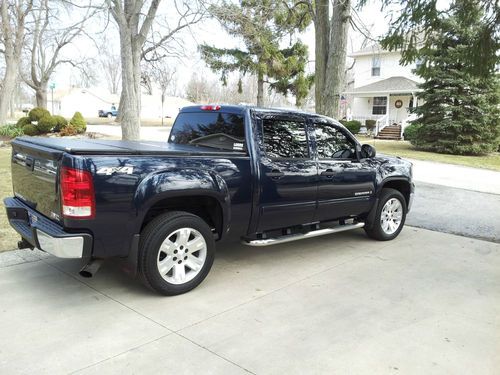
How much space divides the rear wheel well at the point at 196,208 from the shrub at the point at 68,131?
63.4 ft

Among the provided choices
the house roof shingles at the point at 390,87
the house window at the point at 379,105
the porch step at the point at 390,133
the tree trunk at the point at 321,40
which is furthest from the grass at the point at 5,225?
the house window at the point at 379,105

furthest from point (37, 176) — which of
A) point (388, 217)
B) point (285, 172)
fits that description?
point (388, 217)

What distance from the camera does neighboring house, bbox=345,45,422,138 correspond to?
3094 cm

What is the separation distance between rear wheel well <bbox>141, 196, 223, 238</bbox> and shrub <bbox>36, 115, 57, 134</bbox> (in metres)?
20.4

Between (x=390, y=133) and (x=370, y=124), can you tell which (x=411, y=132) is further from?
(x=370, y=124)

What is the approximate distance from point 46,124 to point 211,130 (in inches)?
782

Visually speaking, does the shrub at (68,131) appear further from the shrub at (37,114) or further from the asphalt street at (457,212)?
the asphalt street at (457,212)

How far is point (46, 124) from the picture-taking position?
22391mm

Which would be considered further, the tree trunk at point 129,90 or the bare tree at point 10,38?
the bare tree at point 10,38

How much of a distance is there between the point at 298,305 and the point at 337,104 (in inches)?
266

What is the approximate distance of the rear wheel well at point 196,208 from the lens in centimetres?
422

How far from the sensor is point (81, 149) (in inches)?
141

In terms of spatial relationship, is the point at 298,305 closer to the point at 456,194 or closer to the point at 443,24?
the point at 443,24

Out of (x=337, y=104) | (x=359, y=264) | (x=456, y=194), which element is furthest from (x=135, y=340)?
(x=456, y=194)
